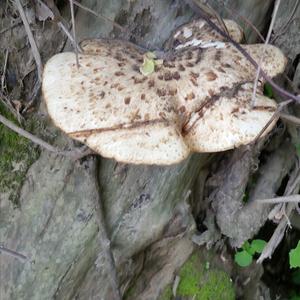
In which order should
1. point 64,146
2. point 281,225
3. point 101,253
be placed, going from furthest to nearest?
point 281,225 → point 101,253 → point 64,146

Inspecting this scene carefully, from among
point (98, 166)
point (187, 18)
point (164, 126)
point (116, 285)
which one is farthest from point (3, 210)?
point (187, 18)

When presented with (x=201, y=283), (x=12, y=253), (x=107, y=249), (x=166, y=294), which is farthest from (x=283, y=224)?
(x=12, y=253)

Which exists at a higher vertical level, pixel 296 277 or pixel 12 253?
pixel 12 253

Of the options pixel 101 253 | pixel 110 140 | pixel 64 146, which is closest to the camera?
pixel 110 140

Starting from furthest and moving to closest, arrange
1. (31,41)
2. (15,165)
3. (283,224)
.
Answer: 1. (283,224)
2. (15,165)
3. (31,41)

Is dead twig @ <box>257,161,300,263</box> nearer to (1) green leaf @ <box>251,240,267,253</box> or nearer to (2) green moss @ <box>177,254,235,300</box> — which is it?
(1) green leaf @ <box>251,240,267,253</box>

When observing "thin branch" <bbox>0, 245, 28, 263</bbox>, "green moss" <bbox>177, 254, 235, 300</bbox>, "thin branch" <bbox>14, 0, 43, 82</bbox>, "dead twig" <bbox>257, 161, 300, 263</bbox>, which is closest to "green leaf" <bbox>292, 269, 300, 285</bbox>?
"green moss" <bbox>177, 254, 235, 300</bbox>

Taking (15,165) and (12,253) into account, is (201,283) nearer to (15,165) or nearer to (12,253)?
(12,253)

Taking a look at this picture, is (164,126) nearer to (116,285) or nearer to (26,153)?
(26,153)

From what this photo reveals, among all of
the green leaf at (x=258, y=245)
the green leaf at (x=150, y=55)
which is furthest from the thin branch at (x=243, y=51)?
the green leaf at (x=258, y=245)
